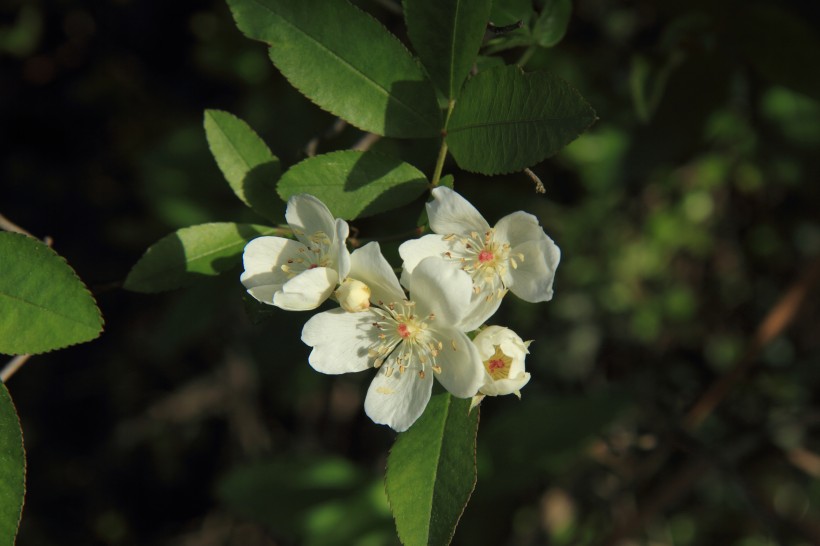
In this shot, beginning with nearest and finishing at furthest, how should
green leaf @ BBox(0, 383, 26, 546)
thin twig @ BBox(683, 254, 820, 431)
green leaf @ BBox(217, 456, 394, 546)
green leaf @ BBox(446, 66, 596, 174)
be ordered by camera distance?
green leaf @ BBox(446, 66, 596, 174) < green leaf @ BBox(0, 383, 26, 546) < thin twig @ BBox(683, 254, 820, 431) < green leaf @ BBox(217, 456, 394, 546)

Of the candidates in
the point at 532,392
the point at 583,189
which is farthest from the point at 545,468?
the point at 583,189

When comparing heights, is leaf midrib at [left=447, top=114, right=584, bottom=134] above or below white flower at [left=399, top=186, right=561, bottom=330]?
above

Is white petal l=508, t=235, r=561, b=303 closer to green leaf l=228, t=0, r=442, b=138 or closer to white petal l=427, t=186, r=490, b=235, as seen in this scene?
white petal l=427, t=186, r=490, b=235

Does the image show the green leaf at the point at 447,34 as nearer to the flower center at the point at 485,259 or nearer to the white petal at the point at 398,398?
the flower center at the point at 485,259

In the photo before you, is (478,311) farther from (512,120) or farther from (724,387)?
(724,387)

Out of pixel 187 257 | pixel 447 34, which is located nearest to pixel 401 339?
pixel 187 257

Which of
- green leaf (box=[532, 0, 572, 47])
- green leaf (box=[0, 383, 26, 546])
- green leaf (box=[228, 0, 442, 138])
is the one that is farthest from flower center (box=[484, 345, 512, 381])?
green leaf (box=[0, 383, 26, 546])

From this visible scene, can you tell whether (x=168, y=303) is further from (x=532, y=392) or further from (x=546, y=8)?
(x=546, y=8)
